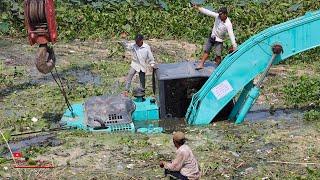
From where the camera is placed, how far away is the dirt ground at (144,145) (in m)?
10.4

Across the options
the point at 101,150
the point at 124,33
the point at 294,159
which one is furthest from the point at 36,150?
the point at 124,33

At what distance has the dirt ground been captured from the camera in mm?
10391

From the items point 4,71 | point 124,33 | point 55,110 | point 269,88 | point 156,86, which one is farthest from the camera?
point 124,33

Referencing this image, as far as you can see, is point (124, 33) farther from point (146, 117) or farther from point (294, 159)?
point (294, 159)

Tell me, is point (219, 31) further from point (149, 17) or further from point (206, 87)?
point (149, 17)

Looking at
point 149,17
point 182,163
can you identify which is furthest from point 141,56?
point 149,17

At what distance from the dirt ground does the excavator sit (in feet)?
0.95

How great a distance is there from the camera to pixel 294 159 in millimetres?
10836

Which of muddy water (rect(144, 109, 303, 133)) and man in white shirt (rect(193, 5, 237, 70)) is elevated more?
man in white shirt (rect(193, 5, 237, 70))

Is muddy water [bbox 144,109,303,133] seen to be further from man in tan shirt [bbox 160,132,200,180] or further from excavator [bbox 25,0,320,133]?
man in tan shirt [bbox 160,132,200,180]

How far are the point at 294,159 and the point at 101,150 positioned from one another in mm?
3152

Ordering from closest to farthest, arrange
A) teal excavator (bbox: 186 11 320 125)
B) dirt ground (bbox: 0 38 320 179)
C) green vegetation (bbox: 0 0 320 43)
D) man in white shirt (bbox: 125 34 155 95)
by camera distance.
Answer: dirt ground (bbox: 0 38 320 179)
teal excavator (bbox: 186 11 320 125)
man in white shirt (bbox: 125 34 155 95)
green vegetation (bbox: 0 0 320 43)

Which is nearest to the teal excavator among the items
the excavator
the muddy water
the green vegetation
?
the excavator

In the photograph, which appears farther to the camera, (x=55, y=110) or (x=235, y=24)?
(x=235, y=24)
